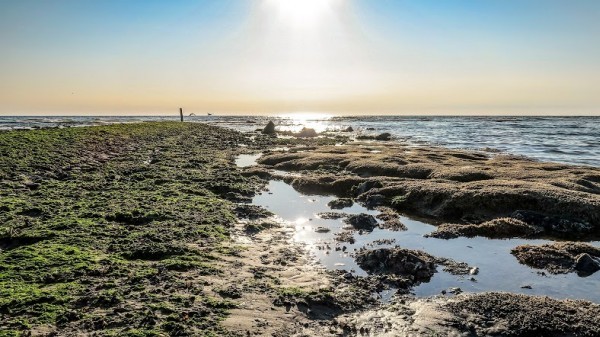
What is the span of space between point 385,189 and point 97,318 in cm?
1451

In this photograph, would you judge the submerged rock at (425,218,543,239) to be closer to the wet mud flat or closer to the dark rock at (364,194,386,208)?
the wet mud flat

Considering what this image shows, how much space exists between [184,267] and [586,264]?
1000 cm

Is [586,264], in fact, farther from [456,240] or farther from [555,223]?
[555,223]

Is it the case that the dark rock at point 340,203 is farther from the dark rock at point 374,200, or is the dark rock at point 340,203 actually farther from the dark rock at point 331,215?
the dark rock at point 331,215

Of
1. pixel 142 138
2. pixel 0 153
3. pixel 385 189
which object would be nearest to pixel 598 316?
pixel 385 189

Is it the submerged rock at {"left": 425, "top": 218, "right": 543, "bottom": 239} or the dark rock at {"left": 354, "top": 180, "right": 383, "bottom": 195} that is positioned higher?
the dark rock at {"left": 354, "top": 180, "right": 383, "bottom": 195}

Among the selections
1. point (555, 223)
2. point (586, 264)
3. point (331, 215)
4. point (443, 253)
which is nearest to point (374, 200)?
point (331, 215)

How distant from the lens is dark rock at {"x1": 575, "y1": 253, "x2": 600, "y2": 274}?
1008 cm

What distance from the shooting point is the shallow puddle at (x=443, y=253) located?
910 cm

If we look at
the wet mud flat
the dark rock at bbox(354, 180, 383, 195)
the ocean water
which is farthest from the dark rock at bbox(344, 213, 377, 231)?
the ocean water

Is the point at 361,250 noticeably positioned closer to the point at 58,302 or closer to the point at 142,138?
the point at 58,302

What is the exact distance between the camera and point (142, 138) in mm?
37000

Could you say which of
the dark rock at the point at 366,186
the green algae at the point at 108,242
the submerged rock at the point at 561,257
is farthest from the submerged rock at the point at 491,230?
the green algae at the point at 108,242

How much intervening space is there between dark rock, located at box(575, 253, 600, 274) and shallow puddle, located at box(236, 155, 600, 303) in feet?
0.92
